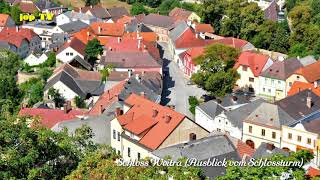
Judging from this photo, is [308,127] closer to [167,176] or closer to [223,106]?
[223,106]

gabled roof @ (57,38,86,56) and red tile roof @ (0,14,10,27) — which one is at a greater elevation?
gabled roof @ (57,38,86,56)

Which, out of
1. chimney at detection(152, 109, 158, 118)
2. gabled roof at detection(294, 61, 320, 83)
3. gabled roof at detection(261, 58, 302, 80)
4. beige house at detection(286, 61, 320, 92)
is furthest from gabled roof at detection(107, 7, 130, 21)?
chimney at detection(152, 109, 158, 118)

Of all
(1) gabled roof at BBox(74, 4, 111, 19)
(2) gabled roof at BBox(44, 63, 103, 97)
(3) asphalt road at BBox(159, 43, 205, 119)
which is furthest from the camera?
(1) gabled roof at BBox(74, 4, 111, 19)

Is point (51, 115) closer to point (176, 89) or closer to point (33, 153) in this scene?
point (176, 89)

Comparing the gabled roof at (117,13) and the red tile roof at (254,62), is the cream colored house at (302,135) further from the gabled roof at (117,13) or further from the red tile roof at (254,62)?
the gabled roof at (117,13)

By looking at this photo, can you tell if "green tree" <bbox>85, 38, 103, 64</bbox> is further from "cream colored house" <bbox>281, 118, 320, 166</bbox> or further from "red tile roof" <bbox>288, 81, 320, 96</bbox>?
"cream colored house" <bbox>281, 118, 320, 166</bbox>

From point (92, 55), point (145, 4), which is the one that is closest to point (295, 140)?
point (92, 55)

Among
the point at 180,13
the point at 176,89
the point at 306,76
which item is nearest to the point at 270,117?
the point at 306,76

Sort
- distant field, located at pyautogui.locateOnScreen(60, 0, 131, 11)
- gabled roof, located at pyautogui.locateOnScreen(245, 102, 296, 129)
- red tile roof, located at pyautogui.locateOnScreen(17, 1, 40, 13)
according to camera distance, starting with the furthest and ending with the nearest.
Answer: distant field, located at pyautogui.locateOnScreen(60, 0, 131, 11) → red tile roof, located at pyautogui.locateOnScreen(17, 1, 40, 13) → gabled roof, located at pyautogui.locateOnScreen(245, 102, 296, 129)
